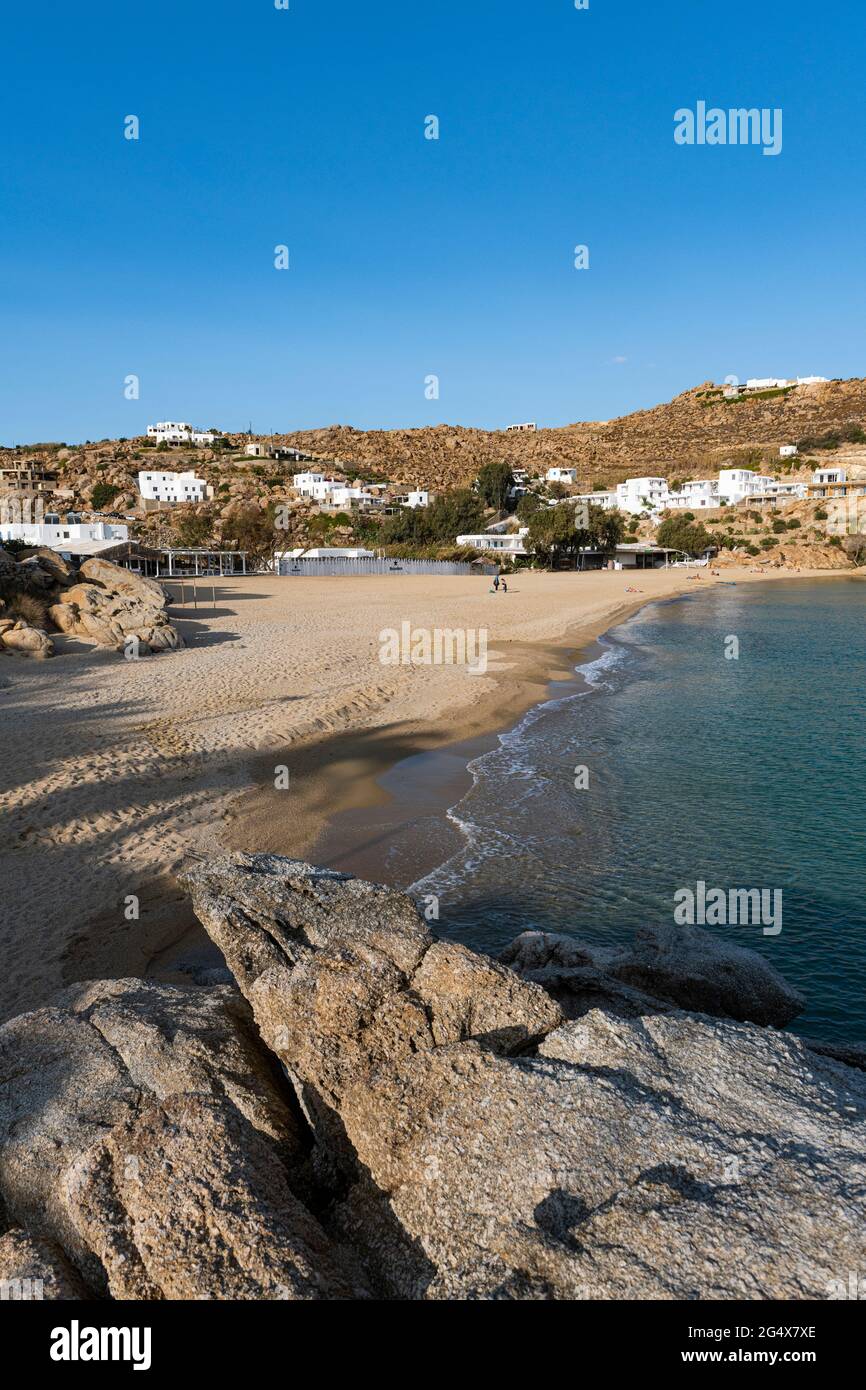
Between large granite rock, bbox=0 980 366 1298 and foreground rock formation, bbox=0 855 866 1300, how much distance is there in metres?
0.01

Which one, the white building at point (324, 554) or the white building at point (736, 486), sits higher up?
the white building at point (736, 486)

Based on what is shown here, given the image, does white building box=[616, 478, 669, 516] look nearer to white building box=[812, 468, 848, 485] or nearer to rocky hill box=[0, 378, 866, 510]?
rocky hill box=[0, 378, 866, 510]

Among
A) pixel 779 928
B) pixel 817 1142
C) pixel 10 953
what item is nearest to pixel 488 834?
pixel 779 928

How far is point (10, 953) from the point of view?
8.47 meters

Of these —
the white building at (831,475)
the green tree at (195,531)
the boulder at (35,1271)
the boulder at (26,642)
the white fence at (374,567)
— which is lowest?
the boulder at (35,1271)

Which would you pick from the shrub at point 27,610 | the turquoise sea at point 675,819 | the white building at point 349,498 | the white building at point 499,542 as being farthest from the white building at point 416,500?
the turquoise sea at point 675,819

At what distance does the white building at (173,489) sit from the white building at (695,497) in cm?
6358

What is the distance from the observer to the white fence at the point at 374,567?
7206 centimetres

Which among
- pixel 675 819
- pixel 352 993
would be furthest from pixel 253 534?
pixel 352 993

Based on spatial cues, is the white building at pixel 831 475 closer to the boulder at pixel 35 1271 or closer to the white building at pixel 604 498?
the white building at pixel 604 498

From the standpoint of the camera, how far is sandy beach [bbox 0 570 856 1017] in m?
9.45

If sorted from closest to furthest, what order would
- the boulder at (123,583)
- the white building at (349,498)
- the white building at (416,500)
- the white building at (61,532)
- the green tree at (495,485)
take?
1. the boulder at (123,583)
2. the white building at (61,532)
3. the green tree at (495,485)
4. the white building at (349,498)
5. the white building at (416,500)
